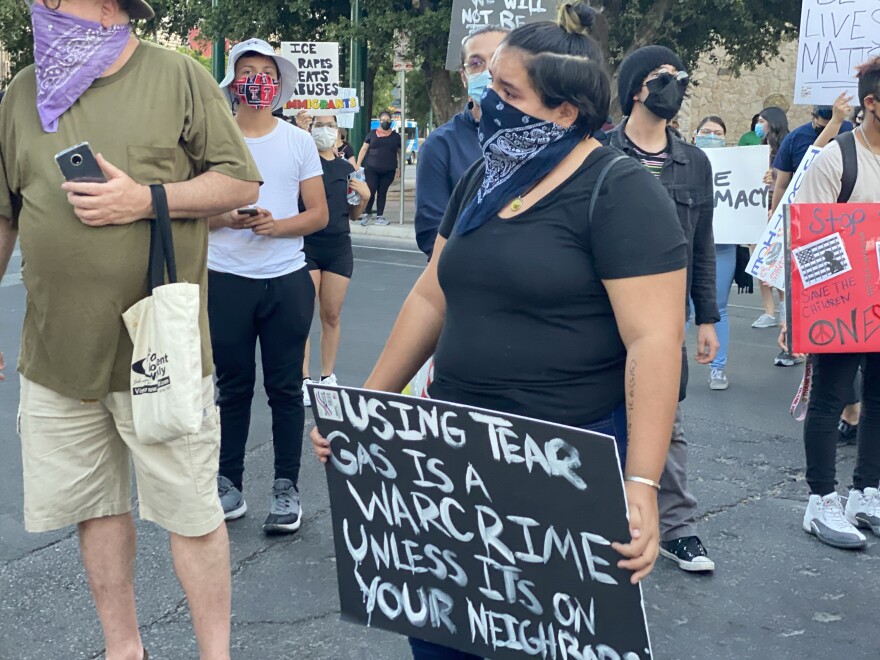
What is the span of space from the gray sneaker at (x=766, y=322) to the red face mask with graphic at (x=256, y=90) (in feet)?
20.1

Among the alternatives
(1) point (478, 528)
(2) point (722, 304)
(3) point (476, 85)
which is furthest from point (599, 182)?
(2) point (722, 304)

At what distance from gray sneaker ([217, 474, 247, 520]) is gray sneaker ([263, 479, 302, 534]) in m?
0.14

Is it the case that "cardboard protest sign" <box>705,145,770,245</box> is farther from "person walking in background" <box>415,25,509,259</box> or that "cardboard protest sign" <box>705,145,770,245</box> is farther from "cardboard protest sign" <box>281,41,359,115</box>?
"cardboard protest sign" <box>281,41,359,115</box>

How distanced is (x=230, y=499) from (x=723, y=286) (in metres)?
3.65

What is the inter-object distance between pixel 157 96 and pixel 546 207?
1.11m

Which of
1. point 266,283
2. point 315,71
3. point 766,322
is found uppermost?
point 315,71

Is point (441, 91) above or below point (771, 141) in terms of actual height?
above

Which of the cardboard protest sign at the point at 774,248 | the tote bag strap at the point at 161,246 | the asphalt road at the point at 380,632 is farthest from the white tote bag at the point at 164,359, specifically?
the cardboard protest sign at the point at 774,248

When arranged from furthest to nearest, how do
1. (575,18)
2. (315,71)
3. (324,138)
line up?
(315,71) < (324,138) < (575,18)

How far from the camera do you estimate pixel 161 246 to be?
2.94 m

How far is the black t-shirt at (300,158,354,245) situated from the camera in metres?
7.07

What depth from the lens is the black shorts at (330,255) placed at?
22.8 feet

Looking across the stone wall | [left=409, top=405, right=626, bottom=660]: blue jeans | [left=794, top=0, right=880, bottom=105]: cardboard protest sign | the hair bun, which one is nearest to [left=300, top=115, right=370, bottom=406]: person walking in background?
[left=794, top=0, right=880, bottom=105]: cardboard protest sign

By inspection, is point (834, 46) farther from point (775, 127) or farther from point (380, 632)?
point (380, 632)
